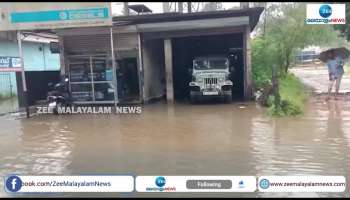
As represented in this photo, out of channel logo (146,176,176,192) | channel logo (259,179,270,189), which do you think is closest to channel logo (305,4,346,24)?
channel logo (259,179,270,189)

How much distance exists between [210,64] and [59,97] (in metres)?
6.94

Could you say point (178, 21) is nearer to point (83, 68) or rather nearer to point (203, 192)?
point (83, 68)

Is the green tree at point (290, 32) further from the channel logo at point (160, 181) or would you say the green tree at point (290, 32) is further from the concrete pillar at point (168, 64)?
the channel logo at point (160, 181)

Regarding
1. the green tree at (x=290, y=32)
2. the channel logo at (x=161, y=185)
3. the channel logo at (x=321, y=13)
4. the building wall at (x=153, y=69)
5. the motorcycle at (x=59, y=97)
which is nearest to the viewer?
the channel logo at (x=161, y=185)

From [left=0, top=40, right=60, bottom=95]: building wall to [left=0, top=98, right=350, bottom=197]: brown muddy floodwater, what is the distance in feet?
36.2

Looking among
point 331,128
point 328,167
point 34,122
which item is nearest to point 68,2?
point 34,122

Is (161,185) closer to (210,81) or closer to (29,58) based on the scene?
(210,81)

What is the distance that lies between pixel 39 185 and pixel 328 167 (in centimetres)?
466

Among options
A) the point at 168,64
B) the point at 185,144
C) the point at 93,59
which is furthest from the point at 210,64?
the point at 185,144

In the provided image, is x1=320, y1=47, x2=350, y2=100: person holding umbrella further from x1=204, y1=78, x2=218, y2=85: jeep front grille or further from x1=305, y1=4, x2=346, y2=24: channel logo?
x1=305, y1=4, x2=346, y2=24: channel logo

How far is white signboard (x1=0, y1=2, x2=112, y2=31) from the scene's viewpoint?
12953 mm

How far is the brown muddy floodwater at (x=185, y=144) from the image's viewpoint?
707cm

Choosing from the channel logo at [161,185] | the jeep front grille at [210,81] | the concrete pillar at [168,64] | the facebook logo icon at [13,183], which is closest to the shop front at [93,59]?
the concrete pillar at [168,64]

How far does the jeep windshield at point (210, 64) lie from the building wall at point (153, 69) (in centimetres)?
247
